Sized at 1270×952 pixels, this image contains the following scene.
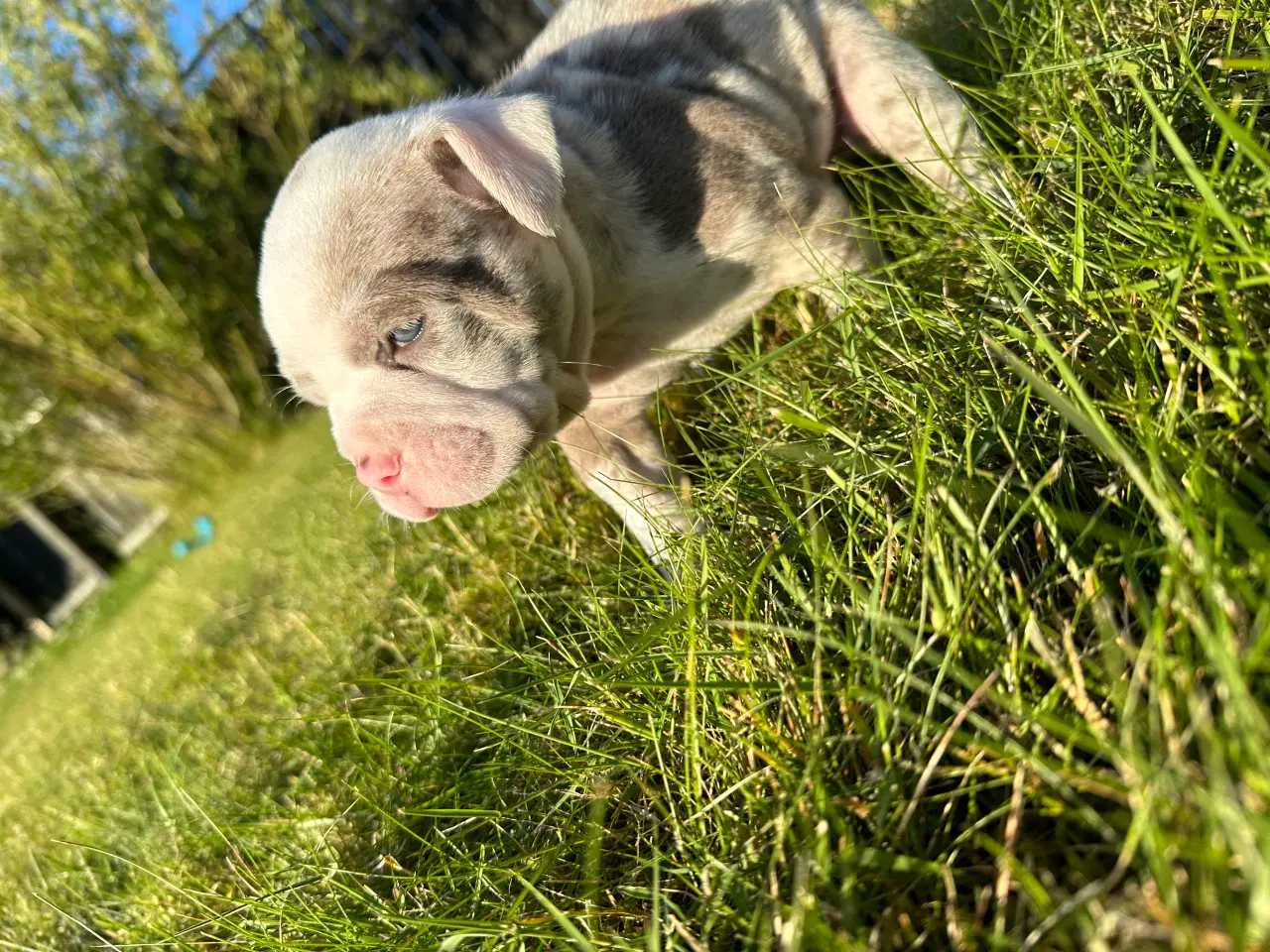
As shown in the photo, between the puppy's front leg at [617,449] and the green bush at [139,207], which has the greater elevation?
the green bush at [139,207]

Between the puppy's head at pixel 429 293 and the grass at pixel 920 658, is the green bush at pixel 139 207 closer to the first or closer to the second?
the puppy's head at pixel 429 293

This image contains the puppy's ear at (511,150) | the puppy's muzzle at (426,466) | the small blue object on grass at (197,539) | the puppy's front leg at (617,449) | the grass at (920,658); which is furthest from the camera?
the small blue object on grass at (197,539)

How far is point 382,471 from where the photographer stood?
2.11 meters

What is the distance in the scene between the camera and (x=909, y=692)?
46.1 inches

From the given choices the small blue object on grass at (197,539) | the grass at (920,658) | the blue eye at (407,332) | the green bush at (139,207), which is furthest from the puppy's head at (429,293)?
the small blue object on grass at (197,539)

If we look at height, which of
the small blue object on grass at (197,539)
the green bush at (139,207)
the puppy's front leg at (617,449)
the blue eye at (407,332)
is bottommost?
the small blue object on grass at (197,539)

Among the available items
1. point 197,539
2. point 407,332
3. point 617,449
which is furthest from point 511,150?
point 197,539

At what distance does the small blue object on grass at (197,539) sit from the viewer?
29.3 ft

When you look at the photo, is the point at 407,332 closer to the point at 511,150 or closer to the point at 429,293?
the point at 429,293

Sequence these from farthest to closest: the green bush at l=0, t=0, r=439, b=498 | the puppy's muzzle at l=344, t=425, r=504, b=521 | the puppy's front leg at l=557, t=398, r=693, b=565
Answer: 1. the green bush at l=0, t=0, r=439, b=498
2. the puppy's front leg at l=557, t=398, r=693, b=565
3. the puppy's muzzle at l=344, t=425, r=504, b=521

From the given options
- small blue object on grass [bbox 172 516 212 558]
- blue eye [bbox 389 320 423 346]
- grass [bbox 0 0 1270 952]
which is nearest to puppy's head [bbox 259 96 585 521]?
blue eye [bbox 389 320 423 346]

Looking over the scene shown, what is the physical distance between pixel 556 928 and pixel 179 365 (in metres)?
9.42

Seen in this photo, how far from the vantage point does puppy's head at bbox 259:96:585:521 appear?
6.75 feet

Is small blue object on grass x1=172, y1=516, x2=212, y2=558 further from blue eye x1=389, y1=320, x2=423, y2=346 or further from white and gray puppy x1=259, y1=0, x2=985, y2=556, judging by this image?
blue eye x1=389, y1=320, x2=423, y2=346
